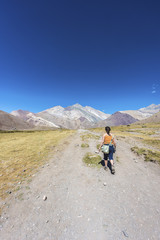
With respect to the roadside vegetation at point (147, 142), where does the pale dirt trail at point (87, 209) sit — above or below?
below

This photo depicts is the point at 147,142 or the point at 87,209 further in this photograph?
the point at 147,142

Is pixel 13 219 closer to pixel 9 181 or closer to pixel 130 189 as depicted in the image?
pixel 9 181

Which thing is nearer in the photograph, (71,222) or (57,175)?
(71,222)

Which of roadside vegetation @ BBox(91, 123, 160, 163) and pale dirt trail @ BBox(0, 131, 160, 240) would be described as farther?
roadside vegetation @ BBox(91, 123, 160, 163)

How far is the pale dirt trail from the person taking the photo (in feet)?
12.1

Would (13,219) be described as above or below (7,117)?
below

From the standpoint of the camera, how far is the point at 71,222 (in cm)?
410

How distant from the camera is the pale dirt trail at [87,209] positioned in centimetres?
368

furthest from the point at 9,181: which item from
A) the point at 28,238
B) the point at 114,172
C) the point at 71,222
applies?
the point at 114,172

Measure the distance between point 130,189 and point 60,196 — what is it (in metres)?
4.68

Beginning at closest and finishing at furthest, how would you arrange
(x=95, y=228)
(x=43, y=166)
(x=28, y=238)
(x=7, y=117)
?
(x=28, y=238) → (x=95, y=228) → (x=43, y=166) → (x=7, y=117)

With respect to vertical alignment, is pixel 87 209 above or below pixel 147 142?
below

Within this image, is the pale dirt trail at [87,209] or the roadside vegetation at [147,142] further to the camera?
the roadside vegetation at [147,142]

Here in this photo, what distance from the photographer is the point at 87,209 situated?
4711 millimetres
